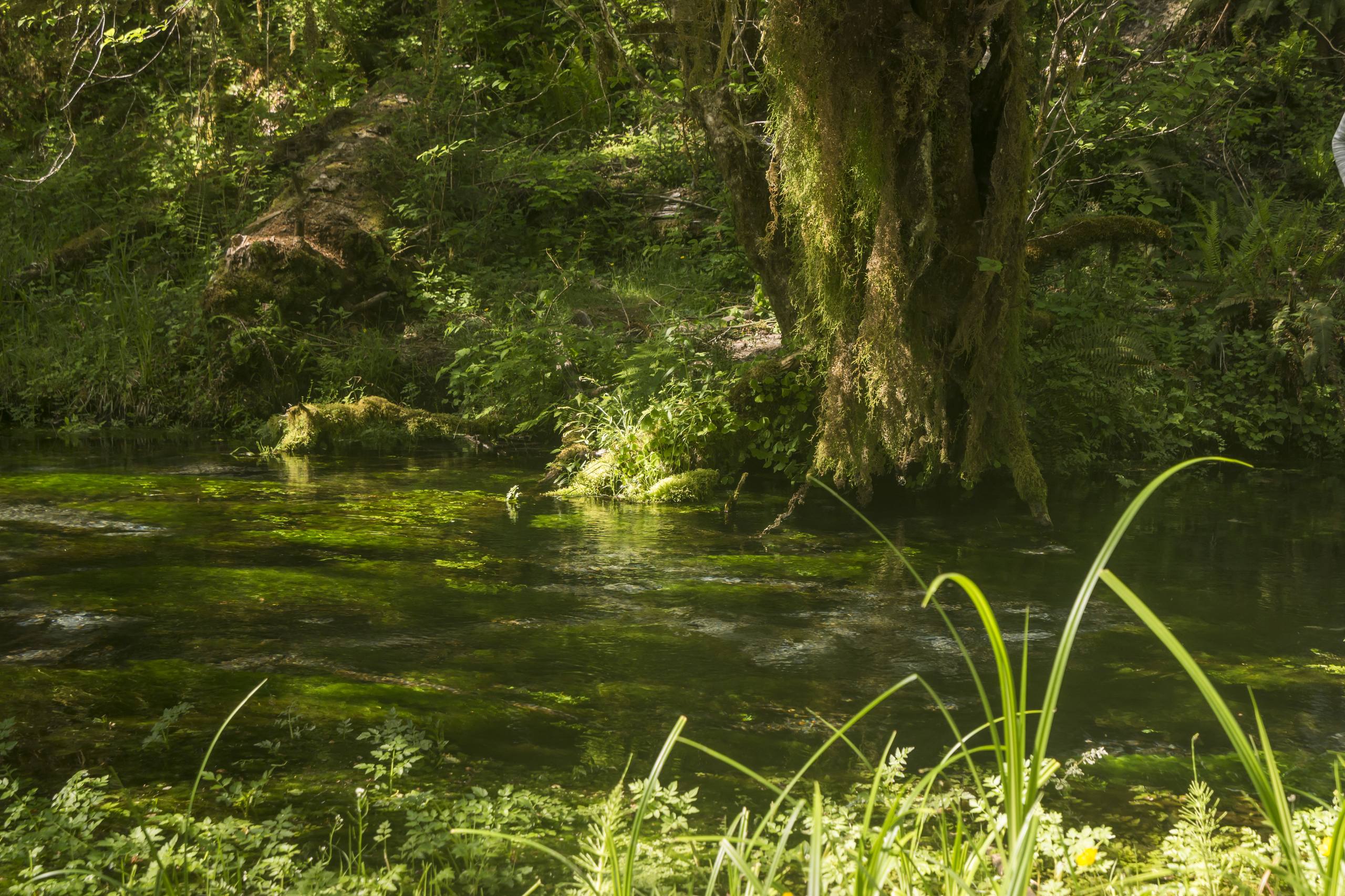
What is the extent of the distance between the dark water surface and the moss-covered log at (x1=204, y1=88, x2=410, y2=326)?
13.4ft

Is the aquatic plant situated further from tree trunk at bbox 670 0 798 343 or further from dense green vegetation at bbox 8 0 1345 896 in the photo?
tree trunk at bbox 670 0 798 343

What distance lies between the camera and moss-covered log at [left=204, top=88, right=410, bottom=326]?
11.7 m

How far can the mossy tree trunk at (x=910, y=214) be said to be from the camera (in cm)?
606

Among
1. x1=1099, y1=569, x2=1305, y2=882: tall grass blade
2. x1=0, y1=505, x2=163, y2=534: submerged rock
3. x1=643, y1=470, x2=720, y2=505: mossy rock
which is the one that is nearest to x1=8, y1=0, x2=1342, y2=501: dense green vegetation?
x1=643, y1=470, x2=720, y2=505: mossy rock

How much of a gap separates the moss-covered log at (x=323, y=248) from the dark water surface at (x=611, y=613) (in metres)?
4.09

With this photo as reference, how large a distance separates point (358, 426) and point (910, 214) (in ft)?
20.5

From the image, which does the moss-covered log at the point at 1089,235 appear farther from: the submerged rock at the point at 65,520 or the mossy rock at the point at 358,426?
the submerged rock at the point at 65,520

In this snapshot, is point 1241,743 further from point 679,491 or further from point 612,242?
point 612,242

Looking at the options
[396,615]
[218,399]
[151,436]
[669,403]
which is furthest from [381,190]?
[396,615]

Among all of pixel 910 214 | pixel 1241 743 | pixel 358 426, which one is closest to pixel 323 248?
pixel 358 426

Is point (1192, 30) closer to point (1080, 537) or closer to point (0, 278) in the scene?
point (1080, 537)

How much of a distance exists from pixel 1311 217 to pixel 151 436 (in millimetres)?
11555

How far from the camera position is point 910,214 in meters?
6.24

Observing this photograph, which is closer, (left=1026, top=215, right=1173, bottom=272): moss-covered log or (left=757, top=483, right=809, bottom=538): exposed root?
(left=757, top=483, right=809, bottom=538): exposed root
